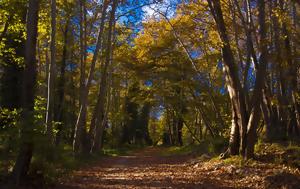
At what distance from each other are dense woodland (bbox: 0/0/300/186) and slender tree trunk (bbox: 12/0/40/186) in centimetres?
2

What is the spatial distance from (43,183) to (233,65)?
344 inches

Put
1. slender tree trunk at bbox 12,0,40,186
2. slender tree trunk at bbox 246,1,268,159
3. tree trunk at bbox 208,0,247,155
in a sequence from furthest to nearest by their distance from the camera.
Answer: tree trunk at bbox 208,0,247,155, slender tree trunk at bbox 246,1,268,159, slender tree trunk at bbox 12,0,40,186

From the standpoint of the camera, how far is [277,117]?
18562 mm

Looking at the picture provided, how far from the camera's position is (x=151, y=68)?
1288 inches

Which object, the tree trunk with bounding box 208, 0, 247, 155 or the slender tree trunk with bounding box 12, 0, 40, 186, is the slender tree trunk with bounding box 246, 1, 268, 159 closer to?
the tree trunk with bounding box 208, 0, 247, 155

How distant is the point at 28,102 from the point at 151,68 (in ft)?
75.7

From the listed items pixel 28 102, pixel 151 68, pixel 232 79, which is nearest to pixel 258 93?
pixel 232 79

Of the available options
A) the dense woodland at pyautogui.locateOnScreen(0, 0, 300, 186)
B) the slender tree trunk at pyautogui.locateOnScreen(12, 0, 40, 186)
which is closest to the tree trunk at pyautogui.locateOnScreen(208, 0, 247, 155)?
the dense woodland at pyautogui.locateOnScreen(0, 0, 300, 186)

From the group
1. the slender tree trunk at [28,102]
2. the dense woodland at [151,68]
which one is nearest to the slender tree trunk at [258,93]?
the dense woodland at [151,68]

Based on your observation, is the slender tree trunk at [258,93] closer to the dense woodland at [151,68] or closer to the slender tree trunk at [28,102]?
the dense woodland at [151,68]

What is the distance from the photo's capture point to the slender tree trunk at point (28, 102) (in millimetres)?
9382

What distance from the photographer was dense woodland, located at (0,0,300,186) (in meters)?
10.4

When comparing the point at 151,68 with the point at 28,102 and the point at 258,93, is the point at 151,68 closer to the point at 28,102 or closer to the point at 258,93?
the point at 258,93

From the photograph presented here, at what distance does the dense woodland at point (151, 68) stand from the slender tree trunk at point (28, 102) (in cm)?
2
